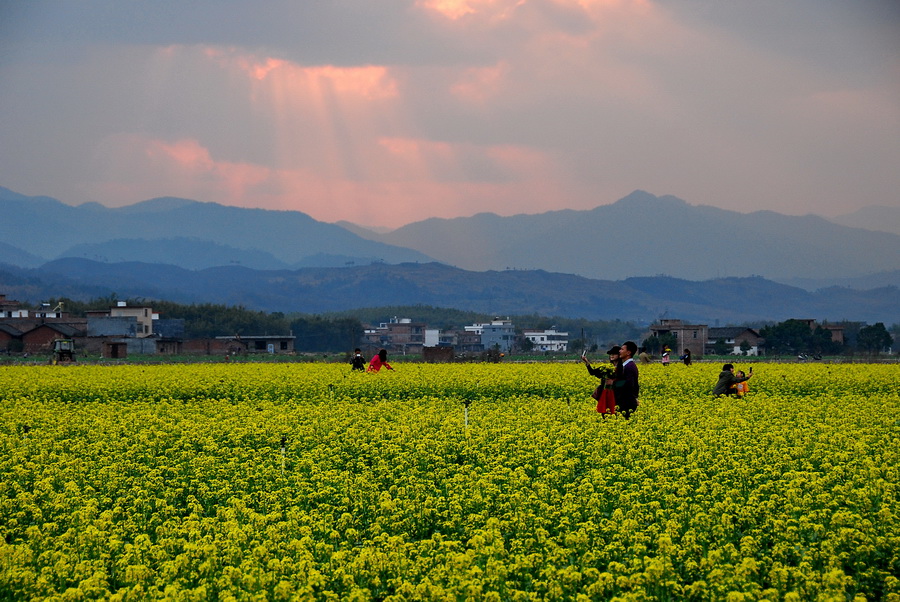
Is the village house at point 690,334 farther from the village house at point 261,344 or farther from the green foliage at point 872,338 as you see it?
the village house at point 261,344

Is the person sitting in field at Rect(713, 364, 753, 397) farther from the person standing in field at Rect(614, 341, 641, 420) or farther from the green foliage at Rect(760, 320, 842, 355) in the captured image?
the green foliage at Rect(760, 320, 842, 355)

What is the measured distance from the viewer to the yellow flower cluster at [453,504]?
10.1 metres

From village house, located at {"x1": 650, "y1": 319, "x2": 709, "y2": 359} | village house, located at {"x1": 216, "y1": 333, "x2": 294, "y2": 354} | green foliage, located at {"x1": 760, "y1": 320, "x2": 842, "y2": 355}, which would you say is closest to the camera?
village house, located at {"x1": 216, "y1": 333, "x2": 294, "y2": 354}

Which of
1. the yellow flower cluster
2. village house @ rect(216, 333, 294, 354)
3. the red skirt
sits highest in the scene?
village house @ rect(216, 333, 294, 354)

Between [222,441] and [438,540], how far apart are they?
30.4 feet

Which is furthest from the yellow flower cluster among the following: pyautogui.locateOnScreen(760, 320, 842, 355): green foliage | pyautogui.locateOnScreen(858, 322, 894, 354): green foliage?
pyautogui.locateOnScreen(858, 322, 894, 354): green foliage

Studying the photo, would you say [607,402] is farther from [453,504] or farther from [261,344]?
[261,344]

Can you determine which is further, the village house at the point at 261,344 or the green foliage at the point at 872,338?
the green foliage at the point at 872,338

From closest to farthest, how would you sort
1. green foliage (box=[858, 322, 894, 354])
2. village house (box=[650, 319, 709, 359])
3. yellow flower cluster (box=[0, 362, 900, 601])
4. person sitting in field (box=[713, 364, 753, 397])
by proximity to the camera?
yellow flower cluster (box=[0, 362, 900, 601]), person sitting in field (box=[713, 364, 753, 397]), village house (box=[650, 319, 709, 359]), green foliage (box=[858, 322, 894, 354])

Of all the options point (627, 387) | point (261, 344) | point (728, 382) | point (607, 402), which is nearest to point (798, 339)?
point (261, 344)

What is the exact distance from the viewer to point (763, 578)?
10.4 metres

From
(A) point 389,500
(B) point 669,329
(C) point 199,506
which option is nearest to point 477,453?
(A) point 389,500

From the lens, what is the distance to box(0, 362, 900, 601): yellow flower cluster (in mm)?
10141

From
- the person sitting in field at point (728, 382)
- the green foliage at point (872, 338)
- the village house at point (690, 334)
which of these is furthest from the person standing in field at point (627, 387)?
the green foliage at point (872, 338)
